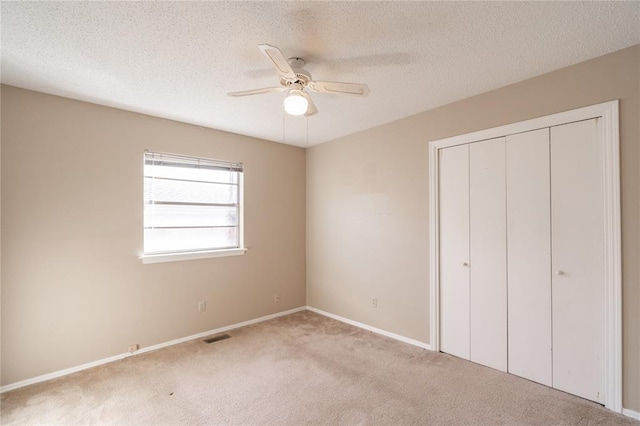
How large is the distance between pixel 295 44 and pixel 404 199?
2.13 metres

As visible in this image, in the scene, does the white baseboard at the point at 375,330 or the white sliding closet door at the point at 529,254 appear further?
the white baseboard at the point at 375,330

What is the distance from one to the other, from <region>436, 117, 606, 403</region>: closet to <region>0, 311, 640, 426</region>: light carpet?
0.23m

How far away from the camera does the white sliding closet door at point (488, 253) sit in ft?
9.12

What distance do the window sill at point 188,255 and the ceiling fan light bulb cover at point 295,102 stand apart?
234 centimetres

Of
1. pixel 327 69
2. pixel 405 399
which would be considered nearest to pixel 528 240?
pixel 405 399

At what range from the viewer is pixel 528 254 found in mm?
2621

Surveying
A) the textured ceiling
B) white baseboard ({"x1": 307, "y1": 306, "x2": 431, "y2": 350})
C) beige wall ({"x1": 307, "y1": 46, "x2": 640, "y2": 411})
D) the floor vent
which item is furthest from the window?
white baseboard ({"x1": 307, "y1": 306, "x2": 431, "y2": 350})

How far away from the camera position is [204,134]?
3787mm

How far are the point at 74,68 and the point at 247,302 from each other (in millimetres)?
3070

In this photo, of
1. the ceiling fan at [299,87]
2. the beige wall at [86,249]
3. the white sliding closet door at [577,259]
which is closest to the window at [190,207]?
the beige wall at [86,249]

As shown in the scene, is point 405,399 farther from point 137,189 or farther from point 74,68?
point 74,68

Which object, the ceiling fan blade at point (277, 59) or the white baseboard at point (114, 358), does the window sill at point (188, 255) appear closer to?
the white baseboard at point (114, 358)

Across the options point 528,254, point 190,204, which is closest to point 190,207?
point 190,204

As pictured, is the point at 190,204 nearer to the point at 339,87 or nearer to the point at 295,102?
the point at 295,102
